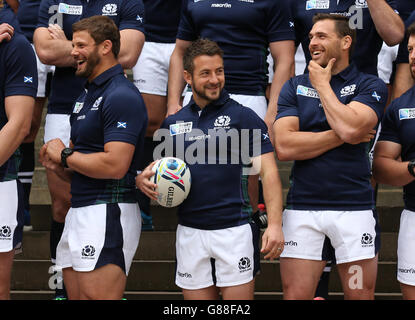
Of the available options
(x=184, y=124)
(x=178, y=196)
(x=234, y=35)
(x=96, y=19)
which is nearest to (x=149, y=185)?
(x=178, y=196)

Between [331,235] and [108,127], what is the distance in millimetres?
1532

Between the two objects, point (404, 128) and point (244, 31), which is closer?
point (404, 128)

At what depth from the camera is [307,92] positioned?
5.17m

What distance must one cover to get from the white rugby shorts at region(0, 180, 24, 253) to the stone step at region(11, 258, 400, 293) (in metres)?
0.90

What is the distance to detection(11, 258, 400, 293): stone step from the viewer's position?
627 centimetres

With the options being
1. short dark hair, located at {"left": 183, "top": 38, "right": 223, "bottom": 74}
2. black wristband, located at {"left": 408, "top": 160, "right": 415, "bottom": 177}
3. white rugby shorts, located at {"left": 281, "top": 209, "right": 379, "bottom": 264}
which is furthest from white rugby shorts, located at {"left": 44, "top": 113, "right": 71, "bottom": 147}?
black wristband, located at {"left": 408, "top": 160, "right": 415, "bottom": 177}

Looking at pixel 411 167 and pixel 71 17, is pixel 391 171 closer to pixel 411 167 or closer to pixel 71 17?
pixel 411 167

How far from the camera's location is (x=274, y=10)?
5828mm

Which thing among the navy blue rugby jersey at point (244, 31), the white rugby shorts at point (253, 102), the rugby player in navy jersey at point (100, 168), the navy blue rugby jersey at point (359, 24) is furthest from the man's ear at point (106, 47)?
the navy blue rugby jersey at point (359, 24)

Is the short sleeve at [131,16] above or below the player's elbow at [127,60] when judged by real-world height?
above

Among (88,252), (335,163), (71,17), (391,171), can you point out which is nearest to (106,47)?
(71,17)

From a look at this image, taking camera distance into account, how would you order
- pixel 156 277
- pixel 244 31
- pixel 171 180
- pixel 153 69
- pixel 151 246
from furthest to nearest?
pixel 153 69 → pixel 151 246 → pixel 156 277 → pixel 244 31 → pixel 171 180

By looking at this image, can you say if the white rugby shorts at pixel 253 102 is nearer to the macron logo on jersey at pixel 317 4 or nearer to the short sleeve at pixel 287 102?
the short sleeve at pixel 287 102

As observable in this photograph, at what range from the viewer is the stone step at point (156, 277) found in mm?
6270
